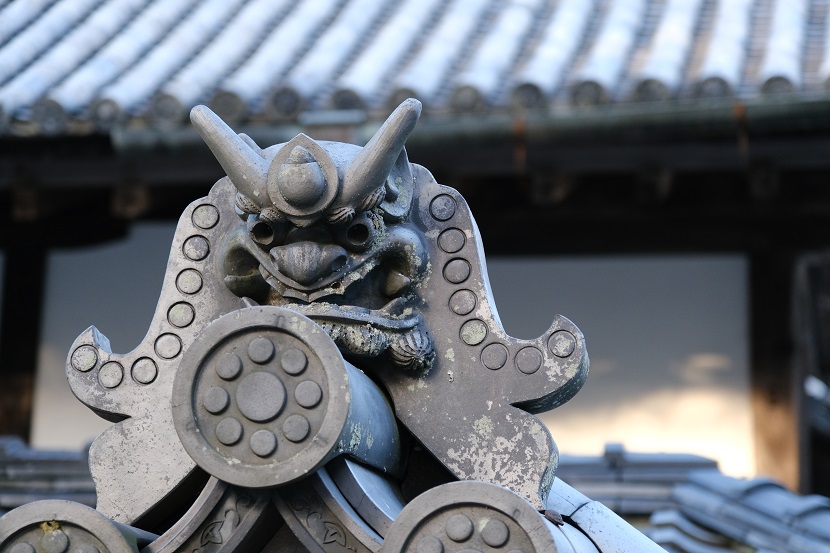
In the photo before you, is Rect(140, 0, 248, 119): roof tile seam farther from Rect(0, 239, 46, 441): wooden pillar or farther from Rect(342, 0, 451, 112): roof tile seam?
Rect(0, 239, 46, 441): wooden pillar

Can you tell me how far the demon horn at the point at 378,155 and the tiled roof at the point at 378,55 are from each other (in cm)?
345

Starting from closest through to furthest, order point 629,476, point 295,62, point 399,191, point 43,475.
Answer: point 399,191 < point 629,476 < point 43,475 < point 295,62

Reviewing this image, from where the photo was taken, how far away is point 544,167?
6.11 meters

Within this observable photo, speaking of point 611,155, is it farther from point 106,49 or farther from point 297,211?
point 297,211

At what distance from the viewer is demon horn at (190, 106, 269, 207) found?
7.86 ft

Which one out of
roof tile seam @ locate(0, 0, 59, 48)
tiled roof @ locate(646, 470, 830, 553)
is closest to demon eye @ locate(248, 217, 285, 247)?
tiled roof @ locate(646, 470, 830, 553)

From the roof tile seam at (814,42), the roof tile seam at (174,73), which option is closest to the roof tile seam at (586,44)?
the roof tile seam at (814,42)

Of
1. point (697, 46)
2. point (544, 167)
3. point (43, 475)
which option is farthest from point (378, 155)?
point (697, 46)

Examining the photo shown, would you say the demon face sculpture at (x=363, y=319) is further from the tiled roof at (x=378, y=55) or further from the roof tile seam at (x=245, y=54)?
the roof tile seam at (x=245, y=54)

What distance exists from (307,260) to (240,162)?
8.1 inches

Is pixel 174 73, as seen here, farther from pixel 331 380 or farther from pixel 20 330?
pixel 331 380

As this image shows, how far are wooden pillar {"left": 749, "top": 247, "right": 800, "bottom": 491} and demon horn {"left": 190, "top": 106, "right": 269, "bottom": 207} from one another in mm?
4629

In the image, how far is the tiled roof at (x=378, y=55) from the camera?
5.97 m

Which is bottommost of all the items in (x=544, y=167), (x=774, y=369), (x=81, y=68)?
(x=774, y=369)
